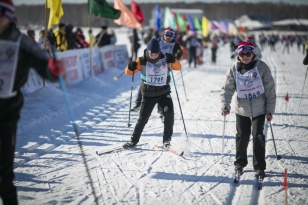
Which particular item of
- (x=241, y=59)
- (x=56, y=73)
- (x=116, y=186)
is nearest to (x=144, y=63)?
(x=241, y=59)

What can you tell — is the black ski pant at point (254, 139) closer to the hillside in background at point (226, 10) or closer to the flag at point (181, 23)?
the flag at point (181, 23)

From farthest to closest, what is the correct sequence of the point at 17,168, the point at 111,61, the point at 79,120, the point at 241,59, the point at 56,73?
the point at 111,61 → the point at 79,120 → the point at 17,168 → the point at 241,59 → the point at 56,73

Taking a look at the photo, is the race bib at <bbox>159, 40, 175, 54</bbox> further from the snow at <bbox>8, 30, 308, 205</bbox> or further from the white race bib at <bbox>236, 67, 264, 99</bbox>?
the white race bib at <bbox>236, 67, 264, 99</bbox>

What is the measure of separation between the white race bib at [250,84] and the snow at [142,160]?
1227 mm

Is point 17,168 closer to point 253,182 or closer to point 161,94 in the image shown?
point 161,94

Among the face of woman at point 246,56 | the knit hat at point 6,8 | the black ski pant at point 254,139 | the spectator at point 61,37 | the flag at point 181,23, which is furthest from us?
the flag at point 181,23

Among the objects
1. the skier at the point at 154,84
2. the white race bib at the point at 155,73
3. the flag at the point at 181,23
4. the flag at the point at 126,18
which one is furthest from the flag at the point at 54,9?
the flag at the point at 181,23

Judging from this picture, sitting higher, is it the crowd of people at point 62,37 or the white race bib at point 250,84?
the crowd of people at point 62,37

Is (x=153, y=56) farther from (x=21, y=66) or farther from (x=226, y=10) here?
(x=226, y=10)

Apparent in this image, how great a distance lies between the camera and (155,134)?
6.14 meters

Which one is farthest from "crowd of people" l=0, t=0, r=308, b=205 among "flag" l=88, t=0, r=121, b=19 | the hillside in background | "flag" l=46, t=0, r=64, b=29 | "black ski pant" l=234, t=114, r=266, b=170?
the hillside in background

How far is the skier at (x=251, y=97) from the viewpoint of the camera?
3889 mm

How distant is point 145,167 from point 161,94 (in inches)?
51.6

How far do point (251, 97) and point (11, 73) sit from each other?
2992mm
